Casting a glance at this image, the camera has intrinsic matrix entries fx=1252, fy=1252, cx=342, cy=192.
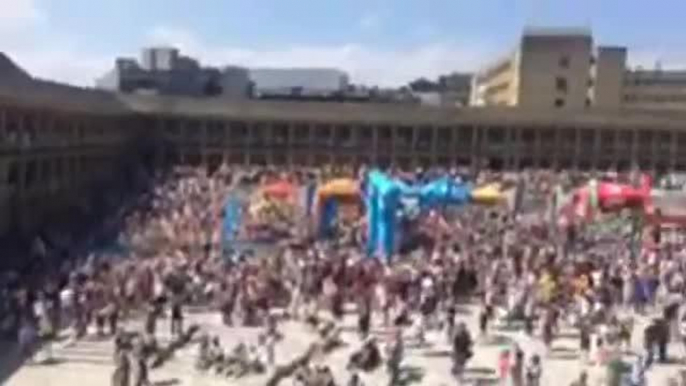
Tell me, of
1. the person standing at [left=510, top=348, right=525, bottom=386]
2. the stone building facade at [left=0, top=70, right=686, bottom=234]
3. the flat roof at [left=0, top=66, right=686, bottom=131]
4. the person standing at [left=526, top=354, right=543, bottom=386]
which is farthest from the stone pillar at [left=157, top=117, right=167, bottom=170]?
the person standing at [left=526, top=354, right=543, bottom=386]

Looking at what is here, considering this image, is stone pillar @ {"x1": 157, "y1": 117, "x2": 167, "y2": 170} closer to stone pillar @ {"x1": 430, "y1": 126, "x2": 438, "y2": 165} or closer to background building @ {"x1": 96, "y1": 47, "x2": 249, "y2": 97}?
stone pillar @ {"x1": 430, "y1": 126, "x2": 438, "y2": 165}

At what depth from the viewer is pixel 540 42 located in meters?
107

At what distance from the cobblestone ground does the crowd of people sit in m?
0.24

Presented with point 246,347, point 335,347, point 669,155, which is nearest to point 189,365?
point 246,347

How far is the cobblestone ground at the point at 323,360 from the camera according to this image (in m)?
23.1

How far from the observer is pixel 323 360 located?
2427cm

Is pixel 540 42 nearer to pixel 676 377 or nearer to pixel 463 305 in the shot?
pixel 463 305

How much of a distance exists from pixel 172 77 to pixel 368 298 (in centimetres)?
11554

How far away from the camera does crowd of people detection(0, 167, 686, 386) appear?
23391 mm

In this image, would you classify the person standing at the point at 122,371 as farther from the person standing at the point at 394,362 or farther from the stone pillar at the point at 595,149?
the stone pillar at the point at 595,149

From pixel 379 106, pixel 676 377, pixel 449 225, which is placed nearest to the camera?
pixel 676 377

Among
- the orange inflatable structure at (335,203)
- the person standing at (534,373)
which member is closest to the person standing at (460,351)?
the person standing at (534,373)

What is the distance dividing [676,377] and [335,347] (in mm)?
6775

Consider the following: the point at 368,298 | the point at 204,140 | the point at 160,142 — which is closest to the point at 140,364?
the point at 368,298
